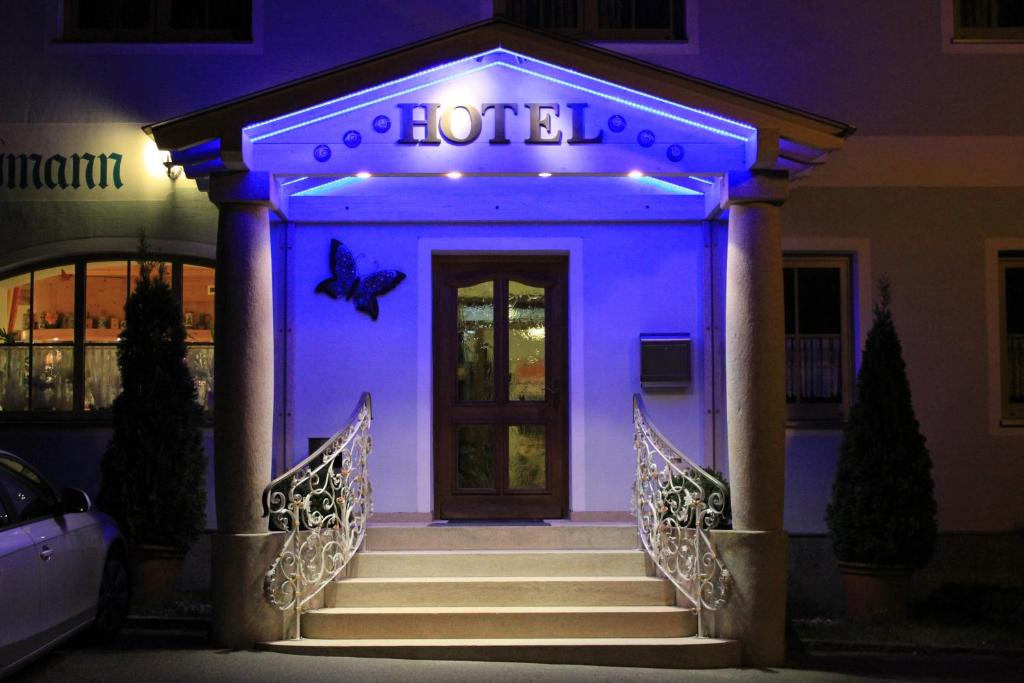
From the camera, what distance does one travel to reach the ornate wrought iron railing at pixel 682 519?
8383 mm

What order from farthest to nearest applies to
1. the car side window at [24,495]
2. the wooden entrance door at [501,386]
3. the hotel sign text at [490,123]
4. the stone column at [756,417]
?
the wooden entrance door at [501,386], the hotel sign text at [490,123], the stone column at [756,417], the car side window at [24,495]

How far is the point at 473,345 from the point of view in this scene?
11000 millimetres

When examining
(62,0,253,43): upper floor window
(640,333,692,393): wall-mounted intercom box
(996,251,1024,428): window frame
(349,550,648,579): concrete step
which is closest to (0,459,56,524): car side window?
(349,550,648,579): concrete step

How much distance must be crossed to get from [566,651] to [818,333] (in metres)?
4.39

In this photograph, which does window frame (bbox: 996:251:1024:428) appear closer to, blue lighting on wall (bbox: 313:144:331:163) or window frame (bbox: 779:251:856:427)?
window frame (bbox: 779:251:856:427)

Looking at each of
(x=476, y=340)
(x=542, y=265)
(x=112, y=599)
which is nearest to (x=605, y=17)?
(x=542, y=265)

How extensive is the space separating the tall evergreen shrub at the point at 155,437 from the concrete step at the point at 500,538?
1577 millimetres

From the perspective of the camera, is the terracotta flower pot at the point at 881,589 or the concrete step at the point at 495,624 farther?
the terracotta flower pot at the point at 881,589

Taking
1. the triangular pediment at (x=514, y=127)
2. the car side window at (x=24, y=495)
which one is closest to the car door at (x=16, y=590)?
the car side window at (x=24, y=495)

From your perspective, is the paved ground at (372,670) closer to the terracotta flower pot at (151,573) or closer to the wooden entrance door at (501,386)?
the terracotta flower pot at (151,573)

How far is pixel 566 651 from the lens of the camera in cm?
811

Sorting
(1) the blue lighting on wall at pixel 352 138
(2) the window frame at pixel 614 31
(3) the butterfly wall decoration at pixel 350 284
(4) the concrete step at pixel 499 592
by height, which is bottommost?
(4) the concrete step at pixel 499 592

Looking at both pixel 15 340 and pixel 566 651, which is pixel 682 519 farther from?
pixel 15 340

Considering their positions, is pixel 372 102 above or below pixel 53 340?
above
